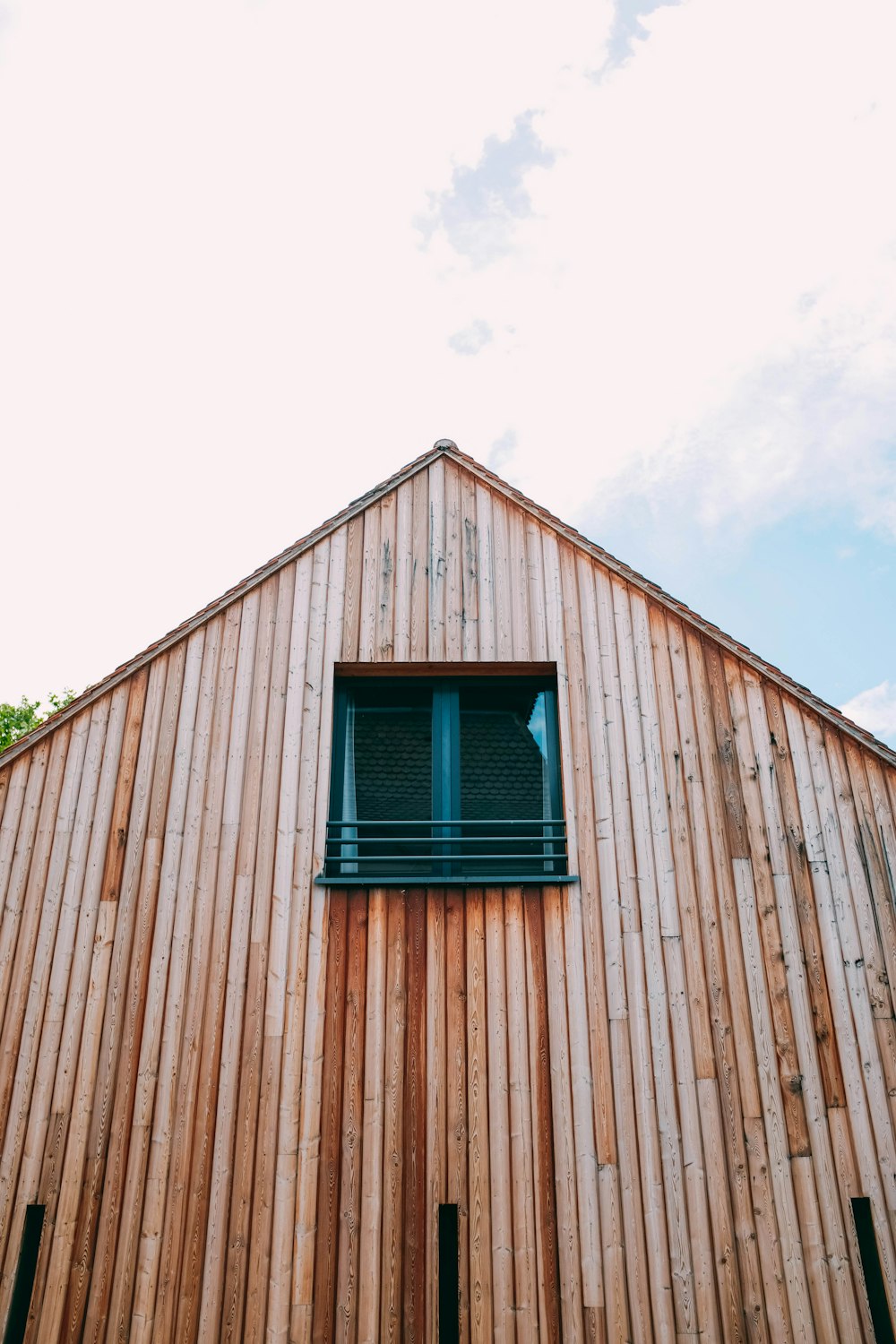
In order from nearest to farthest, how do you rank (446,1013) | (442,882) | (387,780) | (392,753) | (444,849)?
(446,1013), (442,882), (444,849), (387,780), (392,753)

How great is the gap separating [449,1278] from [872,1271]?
2.53 meters

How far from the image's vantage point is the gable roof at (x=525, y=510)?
6227 mm

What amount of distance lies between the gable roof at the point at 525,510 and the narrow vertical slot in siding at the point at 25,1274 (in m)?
2.89

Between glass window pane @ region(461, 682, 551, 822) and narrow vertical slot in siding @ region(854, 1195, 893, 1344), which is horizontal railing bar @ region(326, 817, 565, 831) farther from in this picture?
narrow vertical slot in siding @ region(854, 1195, 893, 1344)

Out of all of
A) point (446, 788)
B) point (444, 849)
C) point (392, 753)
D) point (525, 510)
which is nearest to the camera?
point (444, 849)

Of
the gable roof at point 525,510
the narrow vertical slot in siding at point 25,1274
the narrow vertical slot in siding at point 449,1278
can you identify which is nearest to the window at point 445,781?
the gable roof at point 525,510

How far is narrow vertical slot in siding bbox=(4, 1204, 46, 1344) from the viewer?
4.85 metres

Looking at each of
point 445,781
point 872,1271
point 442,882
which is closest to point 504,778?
point 445,781

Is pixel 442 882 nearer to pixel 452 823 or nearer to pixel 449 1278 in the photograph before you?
pixel 452 823

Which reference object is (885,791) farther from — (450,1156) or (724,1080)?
(450,1156)

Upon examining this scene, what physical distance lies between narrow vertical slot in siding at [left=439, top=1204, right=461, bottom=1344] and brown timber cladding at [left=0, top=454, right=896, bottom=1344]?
79mm

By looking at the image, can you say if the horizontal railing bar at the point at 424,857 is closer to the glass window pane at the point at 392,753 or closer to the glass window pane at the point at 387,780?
the glass window pane at the point at 387,780

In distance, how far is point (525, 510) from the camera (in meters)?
7.09

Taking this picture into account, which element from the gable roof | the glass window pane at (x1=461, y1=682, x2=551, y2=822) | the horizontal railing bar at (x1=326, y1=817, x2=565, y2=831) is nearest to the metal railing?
the horizontal railing bar at (x1=326, y1=817, x2=565, y2=831)
